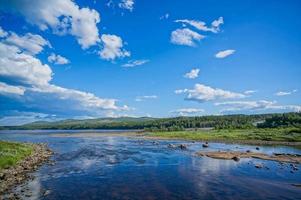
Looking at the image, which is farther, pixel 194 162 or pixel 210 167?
pixel 194 162

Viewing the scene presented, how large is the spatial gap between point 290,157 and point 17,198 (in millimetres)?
52859

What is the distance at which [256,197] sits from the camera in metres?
32.4

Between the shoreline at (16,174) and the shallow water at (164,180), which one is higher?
the shoreline at (16,174)

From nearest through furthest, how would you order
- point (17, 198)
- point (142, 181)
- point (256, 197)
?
point (17, 198) < point (256, 197) < point (142, 181)

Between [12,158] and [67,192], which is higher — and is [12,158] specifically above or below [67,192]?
above

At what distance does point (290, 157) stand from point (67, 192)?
47450 mm

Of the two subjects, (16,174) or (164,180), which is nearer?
(164,180)

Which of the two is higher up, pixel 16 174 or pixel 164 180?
pixel 16 174

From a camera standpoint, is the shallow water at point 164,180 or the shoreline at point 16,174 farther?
the shallow water at point 164,180

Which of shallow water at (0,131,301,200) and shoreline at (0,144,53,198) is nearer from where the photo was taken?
shoreline at (0,144,53,198)

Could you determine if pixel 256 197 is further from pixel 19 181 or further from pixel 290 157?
pixel 290 157

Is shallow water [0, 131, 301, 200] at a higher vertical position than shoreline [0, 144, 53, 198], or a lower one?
lower

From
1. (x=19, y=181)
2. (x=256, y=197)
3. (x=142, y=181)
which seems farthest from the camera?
(x=142, y=181)

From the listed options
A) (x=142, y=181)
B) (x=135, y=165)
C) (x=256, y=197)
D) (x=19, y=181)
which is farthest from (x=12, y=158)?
(x=256, y=197)
